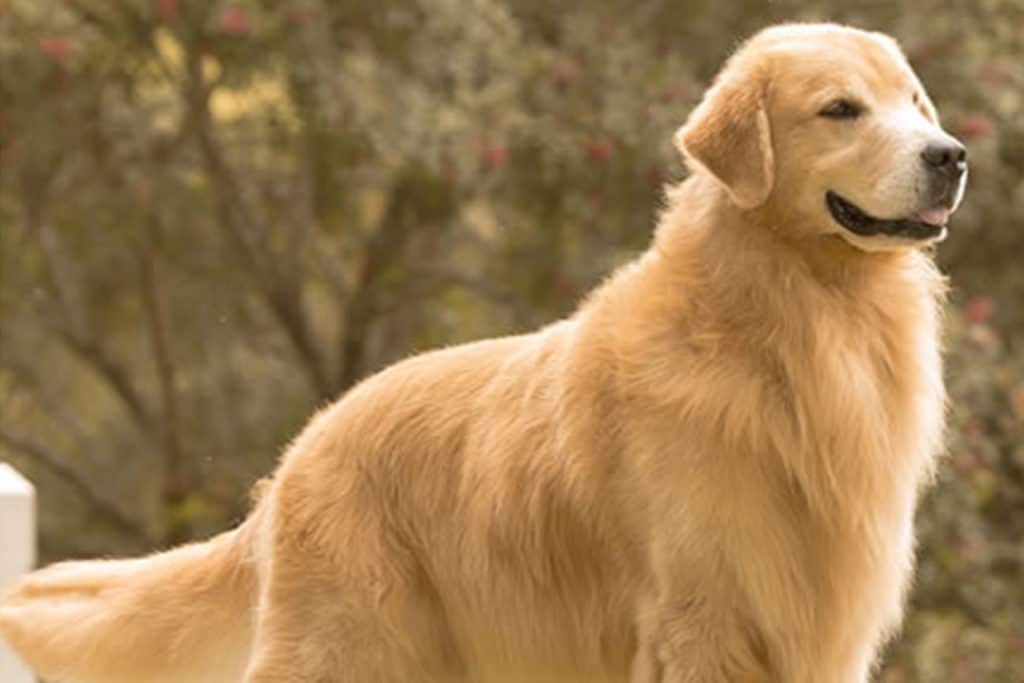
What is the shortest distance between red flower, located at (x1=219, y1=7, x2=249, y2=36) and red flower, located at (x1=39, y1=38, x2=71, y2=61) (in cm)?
72

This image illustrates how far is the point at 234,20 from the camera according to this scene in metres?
10.7

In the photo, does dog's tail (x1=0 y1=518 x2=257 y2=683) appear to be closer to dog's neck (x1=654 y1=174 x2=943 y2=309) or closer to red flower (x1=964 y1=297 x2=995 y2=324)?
dog's neck (x1=654 y1=174 x2=943 y2=309)

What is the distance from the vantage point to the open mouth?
4.71 meters

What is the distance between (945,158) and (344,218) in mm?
8071

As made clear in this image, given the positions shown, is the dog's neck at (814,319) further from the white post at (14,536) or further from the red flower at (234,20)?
the red flower at (234,20)

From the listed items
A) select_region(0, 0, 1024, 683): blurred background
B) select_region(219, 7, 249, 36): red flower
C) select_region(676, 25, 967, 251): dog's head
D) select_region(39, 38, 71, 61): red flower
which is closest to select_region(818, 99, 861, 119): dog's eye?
select_region(676, 25, 967, 251): dog's head

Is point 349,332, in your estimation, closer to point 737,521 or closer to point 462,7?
point 462,7

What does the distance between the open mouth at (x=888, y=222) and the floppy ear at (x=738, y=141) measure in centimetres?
14

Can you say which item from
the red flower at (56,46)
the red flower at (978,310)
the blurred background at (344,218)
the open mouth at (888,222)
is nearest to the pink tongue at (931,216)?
the open mouth at (888,222)

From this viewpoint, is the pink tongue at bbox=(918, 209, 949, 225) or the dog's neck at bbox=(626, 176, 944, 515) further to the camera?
the dog's neck at bbox=(626, 176, 944, 515)

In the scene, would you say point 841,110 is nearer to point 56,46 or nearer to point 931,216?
point 931,216

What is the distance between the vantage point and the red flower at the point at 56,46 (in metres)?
10.9

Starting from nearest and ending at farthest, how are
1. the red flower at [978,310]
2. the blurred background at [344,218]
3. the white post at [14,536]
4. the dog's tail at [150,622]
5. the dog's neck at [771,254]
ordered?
the dog's neck at [771,254]
the white post at [14,536]
the dog's tail at [150,622]
the red flower at [978,310]
the blurred background at [344,218]

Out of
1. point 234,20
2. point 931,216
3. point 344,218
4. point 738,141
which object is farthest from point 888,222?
point 344,218
